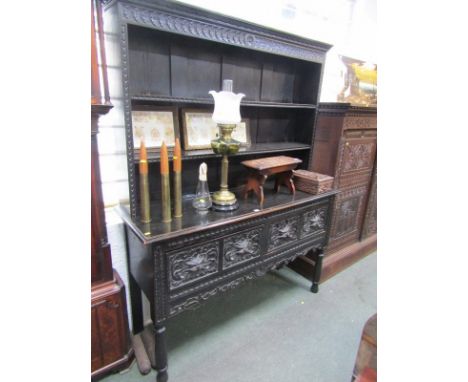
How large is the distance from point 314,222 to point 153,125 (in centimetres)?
128

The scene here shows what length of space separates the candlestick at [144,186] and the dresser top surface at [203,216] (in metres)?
0.04

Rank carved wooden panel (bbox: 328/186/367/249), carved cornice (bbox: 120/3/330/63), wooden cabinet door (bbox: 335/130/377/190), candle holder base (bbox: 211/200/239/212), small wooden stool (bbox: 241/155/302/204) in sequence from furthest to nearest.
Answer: carved wooden panel (bbox: 328/186/367/249), wooden cabinet door (bbox: 335/130/377/190), small wooden stool (bbox: 241/155/302/204), candle holder base (bbox: 211/200/239/212), carved cornice (bbox: 120/3/330/63)

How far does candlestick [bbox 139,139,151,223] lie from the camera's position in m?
1.19

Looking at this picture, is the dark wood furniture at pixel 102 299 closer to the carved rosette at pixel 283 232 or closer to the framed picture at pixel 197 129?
the framed picture at pixel 197 129

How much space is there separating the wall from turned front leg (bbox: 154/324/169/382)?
1.56ft

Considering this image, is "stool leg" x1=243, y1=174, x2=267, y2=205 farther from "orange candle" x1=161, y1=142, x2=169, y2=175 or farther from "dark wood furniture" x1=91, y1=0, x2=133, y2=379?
"dark wood furniture" x1=91, y1=0, x2=133, y2=379

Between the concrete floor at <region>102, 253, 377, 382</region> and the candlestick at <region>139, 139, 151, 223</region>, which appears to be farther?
the concrete floor at <region>102, 253, 377, 382</region>

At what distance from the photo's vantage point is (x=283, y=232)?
1.76 meters

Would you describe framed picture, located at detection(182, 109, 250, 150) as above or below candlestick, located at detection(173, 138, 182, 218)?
above

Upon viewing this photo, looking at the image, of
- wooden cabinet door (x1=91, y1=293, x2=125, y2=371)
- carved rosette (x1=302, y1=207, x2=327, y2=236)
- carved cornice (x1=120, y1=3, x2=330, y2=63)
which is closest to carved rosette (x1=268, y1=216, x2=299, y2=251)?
carved rosette (x1=302, y1=207, x2=327, y2=236)
